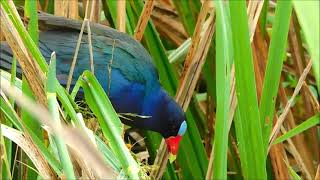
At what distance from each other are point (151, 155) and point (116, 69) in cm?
27

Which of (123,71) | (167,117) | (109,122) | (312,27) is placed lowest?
(167,117)

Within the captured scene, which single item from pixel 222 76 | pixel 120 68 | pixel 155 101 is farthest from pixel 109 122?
pixel 155 101

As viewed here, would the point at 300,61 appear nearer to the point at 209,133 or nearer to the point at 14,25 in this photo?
the point at 209,133

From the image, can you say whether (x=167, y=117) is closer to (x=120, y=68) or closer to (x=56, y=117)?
(x=120, y=68)

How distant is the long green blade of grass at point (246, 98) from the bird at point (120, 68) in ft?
1.81

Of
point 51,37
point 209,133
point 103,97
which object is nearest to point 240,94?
point 103,97

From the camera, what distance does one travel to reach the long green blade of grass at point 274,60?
91cm

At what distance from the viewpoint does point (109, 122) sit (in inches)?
32.0

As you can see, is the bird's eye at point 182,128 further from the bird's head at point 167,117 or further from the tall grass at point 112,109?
the tall grass at point 112,109

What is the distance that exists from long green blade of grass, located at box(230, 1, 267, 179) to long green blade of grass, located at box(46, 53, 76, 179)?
0.27 m

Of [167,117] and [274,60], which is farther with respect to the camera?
[167,117]

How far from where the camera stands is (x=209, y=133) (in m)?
1.75

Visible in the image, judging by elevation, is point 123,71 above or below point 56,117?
below

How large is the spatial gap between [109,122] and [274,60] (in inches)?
11.4
